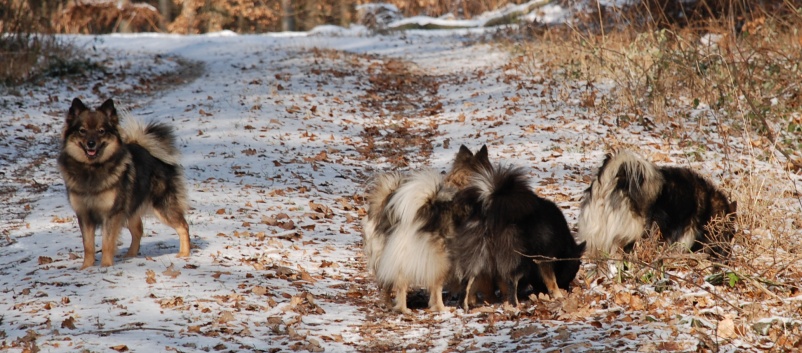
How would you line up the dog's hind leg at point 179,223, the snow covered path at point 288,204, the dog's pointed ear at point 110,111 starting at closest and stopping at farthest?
the snow covered path at point 288,204 < the dog's pointed ear at point 110,111 < the dog's hind leg at point 179,223

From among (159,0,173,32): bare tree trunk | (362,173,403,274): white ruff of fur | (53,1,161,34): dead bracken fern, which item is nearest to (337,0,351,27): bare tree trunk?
(159,0,173,32): bare tree trunk

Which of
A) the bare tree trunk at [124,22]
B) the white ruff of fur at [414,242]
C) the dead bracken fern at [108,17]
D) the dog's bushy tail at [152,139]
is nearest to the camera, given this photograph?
the white ruff of fur at [414,242]

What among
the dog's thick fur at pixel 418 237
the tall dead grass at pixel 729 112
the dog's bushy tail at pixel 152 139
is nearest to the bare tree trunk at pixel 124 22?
the tall dead grass at pixel 729 112

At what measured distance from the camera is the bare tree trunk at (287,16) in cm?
4096

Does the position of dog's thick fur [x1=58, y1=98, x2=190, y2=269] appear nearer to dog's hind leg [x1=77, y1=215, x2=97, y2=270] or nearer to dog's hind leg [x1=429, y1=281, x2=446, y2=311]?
dog's hind leg [x1=77, y1=215, x2=97, y2=270]

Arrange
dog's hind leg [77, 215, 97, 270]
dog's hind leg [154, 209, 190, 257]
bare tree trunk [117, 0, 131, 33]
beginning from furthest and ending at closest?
bare tree trunk [117, 0, 131, 33] < dog's hind leg [154, 209, 190, 257] < dog's hind leg [77, 215, 97, 270]

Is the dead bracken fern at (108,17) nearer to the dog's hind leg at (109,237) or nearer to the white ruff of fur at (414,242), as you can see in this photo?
the dog's hind leg at (109,237)

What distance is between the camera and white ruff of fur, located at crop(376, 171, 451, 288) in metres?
5.79

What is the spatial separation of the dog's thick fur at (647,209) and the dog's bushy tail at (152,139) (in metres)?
4.21

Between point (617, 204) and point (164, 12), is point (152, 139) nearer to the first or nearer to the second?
point (617, 204)

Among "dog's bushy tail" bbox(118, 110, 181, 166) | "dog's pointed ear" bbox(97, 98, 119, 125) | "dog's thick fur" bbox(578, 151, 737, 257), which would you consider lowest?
"dog's thick fur" bbox(578, 151, 737, 257)

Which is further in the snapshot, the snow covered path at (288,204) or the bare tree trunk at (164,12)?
the bare tree trunk at (164,12)

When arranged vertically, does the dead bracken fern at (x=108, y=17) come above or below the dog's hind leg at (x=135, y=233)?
above

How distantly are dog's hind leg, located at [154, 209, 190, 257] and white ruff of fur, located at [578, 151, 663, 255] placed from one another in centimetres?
393
